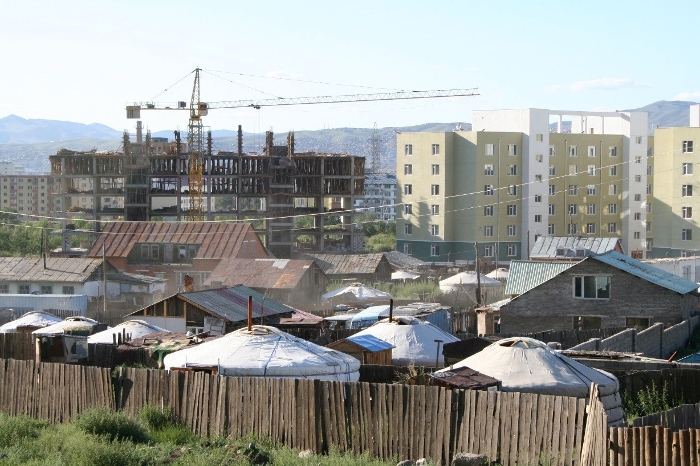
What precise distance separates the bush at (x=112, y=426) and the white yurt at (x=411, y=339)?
989 centimetres

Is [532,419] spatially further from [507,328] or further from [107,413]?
[507,328]

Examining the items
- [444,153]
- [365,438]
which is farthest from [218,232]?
[365,438]

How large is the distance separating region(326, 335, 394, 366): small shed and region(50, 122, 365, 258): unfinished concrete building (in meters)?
79.7

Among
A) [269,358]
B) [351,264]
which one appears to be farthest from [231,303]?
[351,264]

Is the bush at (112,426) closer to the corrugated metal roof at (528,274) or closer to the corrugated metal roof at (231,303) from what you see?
the corrugated metal roof at (231,303)

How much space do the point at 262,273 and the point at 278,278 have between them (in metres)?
1.23

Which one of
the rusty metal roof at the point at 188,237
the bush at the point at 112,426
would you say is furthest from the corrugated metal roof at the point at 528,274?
the bush at the point at 112,426

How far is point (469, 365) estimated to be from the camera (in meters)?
18.2

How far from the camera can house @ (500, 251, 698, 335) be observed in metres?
36.5

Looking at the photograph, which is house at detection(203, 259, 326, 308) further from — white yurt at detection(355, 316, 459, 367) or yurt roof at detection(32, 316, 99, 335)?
white yurt at detection(355, 316, 459, 367)

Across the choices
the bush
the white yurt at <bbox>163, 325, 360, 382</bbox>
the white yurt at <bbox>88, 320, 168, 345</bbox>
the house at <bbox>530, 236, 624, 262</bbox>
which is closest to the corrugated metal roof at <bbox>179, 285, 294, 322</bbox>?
the white yurt at <bbox>88, 320, 168, 345</bbox>

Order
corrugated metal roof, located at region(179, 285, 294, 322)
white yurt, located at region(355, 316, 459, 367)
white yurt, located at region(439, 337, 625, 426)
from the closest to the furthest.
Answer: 1. white yurt, located at region(439, 337, 625, 426)
2. white yurt, located at region(355, 316, 459, 367)
3. corrugated metal roof, located at region(179, 285, 294, 322)

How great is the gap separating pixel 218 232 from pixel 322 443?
172 feet

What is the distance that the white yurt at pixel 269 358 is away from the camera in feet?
63.0
